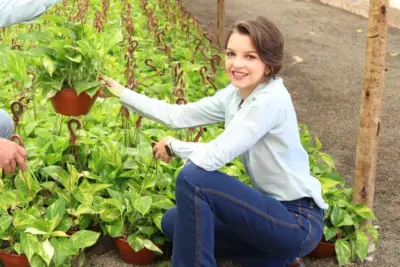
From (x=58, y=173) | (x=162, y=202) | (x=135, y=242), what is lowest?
(x=135, y=242)

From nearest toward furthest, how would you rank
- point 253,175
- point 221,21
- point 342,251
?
point 253,175 < point 342,251 < point 221,21

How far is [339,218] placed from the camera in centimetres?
297

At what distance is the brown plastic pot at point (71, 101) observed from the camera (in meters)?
2.60

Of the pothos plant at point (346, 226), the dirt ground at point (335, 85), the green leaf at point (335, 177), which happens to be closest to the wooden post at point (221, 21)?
the dirt ground at point (335, 85)

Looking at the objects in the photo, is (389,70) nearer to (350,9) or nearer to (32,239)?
(350,9)

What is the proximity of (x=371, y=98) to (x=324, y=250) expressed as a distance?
743mm

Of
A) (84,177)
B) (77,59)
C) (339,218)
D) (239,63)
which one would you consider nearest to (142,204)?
(84,177)

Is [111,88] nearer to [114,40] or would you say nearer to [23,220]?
[114,40]

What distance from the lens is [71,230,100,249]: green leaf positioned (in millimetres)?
2660

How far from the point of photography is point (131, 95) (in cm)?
275

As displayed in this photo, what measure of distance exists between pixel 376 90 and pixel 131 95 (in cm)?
113

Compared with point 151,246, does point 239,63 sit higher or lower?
higher

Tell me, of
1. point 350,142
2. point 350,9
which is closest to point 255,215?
point 350,142

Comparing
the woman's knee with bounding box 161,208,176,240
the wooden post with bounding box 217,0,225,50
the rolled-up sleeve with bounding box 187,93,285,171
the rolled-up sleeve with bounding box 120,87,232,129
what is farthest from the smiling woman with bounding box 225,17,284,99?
the wooden post with bounding box 217,0,225,50
